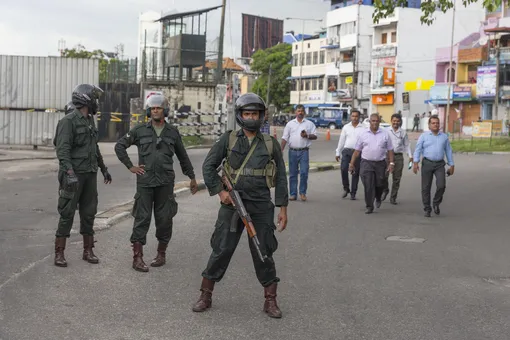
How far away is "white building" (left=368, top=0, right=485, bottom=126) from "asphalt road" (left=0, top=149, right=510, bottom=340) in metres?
65.5

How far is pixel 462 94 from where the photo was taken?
63.4 m

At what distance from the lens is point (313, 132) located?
1472 cm

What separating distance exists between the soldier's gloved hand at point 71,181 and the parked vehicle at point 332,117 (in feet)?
224

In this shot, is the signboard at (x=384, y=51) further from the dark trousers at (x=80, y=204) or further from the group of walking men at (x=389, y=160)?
the dark trousers at (x=80, y=204)

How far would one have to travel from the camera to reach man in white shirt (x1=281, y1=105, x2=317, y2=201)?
1459 cm

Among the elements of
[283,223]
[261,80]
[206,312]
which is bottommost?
[206,312]

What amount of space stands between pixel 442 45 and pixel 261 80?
31630 millimetres

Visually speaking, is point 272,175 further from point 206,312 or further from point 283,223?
point 206,312

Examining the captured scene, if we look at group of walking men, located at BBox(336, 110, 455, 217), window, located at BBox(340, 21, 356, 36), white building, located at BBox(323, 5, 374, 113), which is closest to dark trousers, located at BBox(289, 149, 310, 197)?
group of walking men, located at BBox(336, 110, 455, 217)

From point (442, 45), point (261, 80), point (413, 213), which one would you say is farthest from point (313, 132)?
point (261, 80)

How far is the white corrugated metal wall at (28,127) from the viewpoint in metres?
30.6

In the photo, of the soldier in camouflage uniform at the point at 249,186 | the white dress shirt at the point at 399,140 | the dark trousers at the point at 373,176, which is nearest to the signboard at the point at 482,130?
the white dress shirt at the point at 399,140

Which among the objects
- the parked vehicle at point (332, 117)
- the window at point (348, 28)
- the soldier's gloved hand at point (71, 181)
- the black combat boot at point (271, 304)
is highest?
the window at point (348, 28)

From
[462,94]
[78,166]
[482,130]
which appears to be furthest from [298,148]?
[462,94]
